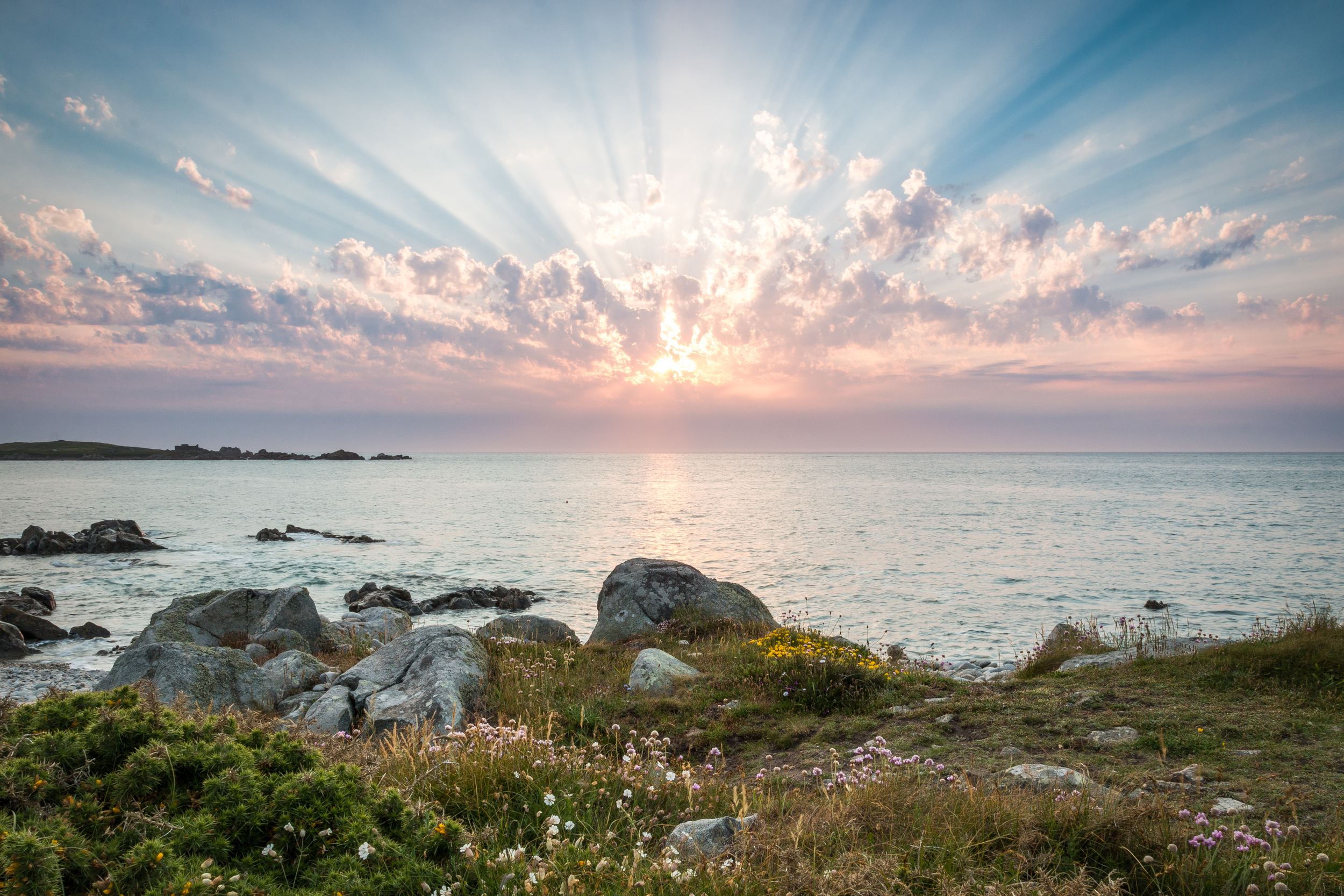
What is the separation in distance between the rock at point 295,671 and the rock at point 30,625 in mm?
14032

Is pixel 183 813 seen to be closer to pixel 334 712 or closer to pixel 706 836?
pixel 706 836

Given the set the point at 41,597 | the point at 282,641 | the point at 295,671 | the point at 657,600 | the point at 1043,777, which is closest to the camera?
the point at 1043,777

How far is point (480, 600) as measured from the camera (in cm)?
2691

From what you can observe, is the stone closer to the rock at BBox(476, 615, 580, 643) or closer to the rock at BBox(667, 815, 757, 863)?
the rock at BBox(476, 615, 580, 643)

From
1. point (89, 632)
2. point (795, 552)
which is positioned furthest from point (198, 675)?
point (795, 552)

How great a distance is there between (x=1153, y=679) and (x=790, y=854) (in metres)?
9.08

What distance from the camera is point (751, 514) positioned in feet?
191

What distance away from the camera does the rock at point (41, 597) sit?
24.3 m

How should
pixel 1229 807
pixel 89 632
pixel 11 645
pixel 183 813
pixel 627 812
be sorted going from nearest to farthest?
pixel 183 813
pixel 627 812
pixel 1229 807
pixel 11 645
pixel 89 632

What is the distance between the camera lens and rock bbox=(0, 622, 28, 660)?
722 inches

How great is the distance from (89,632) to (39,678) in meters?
5.91

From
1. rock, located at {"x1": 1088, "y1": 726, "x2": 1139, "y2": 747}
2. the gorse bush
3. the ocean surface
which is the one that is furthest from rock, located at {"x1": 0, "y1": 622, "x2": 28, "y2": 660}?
rock, located at {"x1": 1088, "y1": 726, "x2": 1139, "y2": 747}

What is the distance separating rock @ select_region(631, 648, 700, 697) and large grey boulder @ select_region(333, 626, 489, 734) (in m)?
2.64

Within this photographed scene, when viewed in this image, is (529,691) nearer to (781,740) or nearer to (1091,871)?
(781,740)
